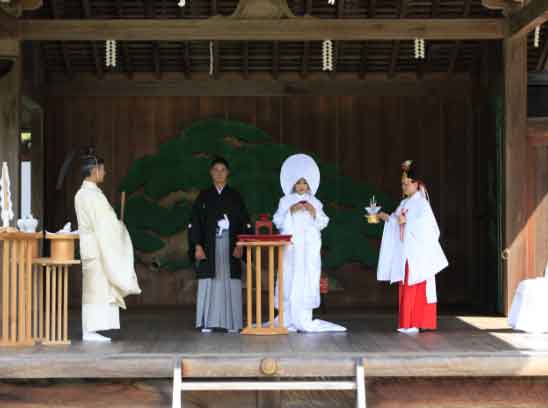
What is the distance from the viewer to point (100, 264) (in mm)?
7219

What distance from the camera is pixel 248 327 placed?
786cm

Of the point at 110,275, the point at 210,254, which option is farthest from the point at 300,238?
the point at 110,275

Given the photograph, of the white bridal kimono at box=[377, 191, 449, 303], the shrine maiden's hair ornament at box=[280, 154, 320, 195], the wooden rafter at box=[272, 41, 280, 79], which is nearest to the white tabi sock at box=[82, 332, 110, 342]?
the shrine maiden's hair ornament at box=[280, 154, 320, 195]

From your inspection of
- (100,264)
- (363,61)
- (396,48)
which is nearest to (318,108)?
(363,61)

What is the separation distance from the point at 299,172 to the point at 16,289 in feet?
8.31

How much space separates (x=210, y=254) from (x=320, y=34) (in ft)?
7.46

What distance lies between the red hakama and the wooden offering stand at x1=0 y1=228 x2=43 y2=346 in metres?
3.00

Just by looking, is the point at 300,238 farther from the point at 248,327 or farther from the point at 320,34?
the point at 320,34

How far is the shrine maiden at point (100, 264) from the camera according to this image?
282 inches

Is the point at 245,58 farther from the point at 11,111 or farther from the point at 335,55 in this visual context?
the point at 11,111

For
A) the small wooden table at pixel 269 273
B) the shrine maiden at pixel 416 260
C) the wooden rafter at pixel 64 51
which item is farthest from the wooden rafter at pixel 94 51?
the shrine maiden at pixel 416 260

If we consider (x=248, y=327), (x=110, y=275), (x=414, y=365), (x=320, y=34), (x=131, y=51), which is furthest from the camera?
(x=131, y=51)

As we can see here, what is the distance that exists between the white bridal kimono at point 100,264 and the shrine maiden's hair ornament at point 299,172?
1.62m

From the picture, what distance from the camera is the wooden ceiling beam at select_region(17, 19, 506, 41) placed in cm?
872
